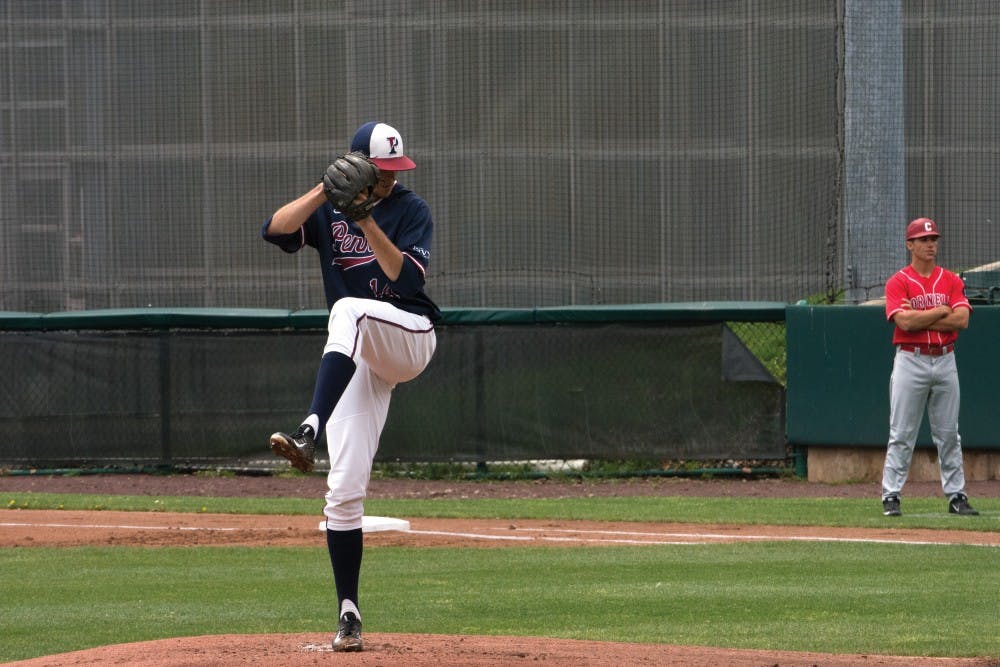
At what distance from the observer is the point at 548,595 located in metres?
6.96

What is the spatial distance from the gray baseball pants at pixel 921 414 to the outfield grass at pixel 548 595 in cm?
152

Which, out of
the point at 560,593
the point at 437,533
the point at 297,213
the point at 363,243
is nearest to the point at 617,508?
the point at 437,533

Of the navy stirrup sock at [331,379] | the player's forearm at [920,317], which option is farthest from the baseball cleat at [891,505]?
the navy stirrup sock at [331,379]

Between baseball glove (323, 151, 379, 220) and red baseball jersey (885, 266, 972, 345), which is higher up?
baseball glove (323, 151, 379, 220)

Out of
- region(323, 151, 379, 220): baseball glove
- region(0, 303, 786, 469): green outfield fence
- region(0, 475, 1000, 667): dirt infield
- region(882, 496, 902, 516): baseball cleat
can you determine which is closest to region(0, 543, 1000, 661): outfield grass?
region(0, 475, 1000, 667): dirt infield

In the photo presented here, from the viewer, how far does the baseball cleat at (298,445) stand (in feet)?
15.1

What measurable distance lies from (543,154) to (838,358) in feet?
17.5

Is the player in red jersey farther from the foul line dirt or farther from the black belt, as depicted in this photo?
the foul line dirt

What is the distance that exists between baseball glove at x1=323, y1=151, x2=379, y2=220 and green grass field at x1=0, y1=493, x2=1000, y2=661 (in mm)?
1989

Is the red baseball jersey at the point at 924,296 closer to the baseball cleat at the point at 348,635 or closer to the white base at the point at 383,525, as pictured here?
the white base at the point at 383,525

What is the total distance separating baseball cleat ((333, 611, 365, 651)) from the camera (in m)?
4.75

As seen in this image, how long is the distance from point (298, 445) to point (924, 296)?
626cm

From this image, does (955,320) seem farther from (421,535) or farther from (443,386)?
(443,386)

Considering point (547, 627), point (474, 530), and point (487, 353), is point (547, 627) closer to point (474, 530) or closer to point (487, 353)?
point (474, 530)
